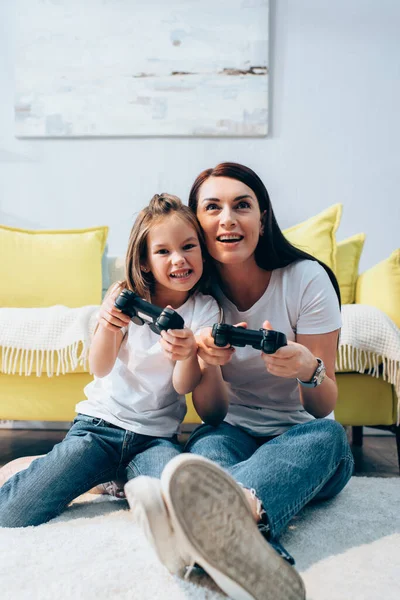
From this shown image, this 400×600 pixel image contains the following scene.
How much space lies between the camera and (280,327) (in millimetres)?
1119

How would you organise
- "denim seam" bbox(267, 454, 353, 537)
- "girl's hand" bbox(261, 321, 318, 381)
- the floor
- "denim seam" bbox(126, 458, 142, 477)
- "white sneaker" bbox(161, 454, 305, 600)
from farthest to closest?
the floor < "denim seam" bbox(126, 458, 142, 477) < "girl's hand" bbox(261, 321, 318, 381) < "denim seam" bbox(267, 454, 353, 537) < "white sneaker" bbox(161, 454, 305, 600)

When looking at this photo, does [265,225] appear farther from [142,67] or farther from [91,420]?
[142,67]

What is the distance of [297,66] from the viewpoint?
2393mm

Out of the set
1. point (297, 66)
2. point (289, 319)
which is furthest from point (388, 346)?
point (297, 66)

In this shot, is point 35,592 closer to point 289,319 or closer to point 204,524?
point 204,524

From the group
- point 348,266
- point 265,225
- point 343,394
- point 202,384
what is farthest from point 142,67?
point 202,384

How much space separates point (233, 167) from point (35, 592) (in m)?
0.81

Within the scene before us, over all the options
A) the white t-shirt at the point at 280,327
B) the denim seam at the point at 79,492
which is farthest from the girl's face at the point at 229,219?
the denim seam at the point at 79,492

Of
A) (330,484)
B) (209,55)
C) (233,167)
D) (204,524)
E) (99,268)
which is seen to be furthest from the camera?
(209,55)

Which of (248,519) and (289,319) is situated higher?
(289,319)

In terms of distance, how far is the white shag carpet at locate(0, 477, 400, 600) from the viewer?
27.6 inches

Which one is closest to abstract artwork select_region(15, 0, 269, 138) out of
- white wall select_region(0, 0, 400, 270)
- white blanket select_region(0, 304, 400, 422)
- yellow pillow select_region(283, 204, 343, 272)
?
white wall select_region(0, 0, 400, 270)

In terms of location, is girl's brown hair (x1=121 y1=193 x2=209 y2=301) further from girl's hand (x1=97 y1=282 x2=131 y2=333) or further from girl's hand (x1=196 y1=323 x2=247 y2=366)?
girl's hand (x1=196 y1=323 x2=247 y2=366)

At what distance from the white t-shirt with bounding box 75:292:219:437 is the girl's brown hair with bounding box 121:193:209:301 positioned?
0.07m
